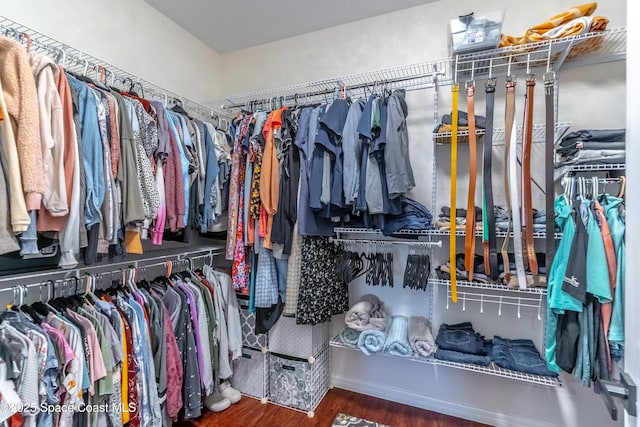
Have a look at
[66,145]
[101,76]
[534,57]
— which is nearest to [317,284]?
[66,145]

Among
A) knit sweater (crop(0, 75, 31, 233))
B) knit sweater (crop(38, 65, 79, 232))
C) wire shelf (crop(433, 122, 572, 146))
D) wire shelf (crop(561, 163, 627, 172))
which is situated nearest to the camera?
knit sweater (crop(0, 75, 31, 233))

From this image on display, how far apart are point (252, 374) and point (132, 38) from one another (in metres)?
2.49

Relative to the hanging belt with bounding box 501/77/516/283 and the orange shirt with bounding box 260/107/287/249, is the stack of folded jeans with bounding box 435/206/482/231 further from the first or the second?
the orange shirt with bounding box 260/107/287/249

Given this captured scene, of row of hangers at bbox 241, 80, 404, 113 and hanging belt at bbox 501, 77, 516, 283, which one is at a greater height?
row of hangers at bbox 241, 80, 404, 113

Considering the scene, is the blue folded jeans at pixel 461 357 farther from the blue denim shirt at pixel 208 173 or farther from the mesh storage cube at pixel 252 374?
the blue denim shirt at pixel 208 173

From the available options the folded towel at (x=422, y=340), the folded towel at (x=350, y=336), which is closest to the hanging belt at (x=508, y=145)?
the folded towel at (x=422, y=340)

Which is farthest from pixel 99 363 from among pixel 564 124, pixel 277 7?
pixel 564 124

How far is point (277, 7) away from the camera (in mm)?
2164

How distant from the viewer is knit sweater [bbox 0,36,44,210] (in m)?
1.11

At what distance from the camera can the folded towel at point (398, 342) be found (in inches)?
69.9

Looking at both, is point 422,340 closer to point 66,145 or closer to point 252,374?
point 252,374


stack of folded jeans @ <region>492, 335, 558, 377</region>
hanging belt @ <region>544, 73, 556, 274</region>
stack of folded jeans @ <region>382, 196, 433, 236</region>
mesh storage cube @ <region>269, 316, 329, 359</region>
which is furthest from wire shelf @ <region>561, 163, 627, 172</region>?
mesh storage cube @ <region>269, 316, 329, 359</region>

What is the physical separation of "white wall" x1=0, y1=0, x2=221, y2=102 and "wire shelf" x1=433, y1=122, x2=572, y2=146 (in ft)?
6.60

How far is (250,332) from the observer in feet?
7.30
